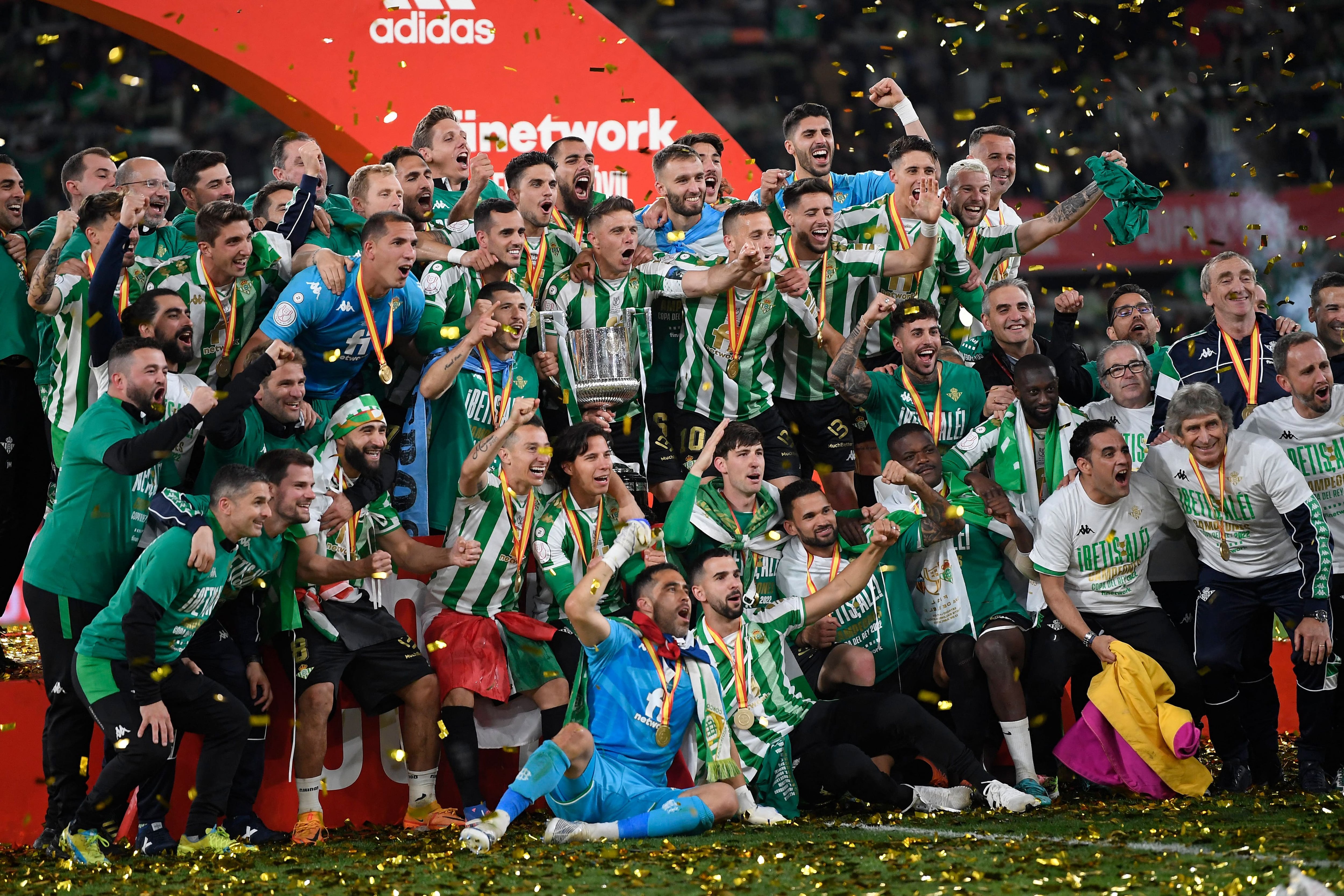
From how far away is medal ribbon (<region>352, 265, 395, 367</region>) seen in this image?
5.87 metres

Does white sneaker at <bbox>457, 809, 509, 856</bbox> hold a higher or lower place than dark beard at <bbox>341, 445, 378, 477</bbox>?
lower

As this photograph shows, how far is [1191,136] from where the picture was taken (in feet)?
44.7

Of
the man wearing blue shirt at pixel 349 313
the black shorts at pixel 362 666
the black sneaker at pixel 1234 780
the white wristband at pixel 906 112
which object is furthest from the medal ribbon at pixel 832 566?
the white wristband at pixel 906 112

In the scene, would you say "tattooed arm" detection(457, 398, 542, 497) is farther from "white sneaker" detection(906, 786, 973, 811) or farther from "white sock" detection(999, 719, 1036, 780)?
"white sock" detection(999, 719, 1036, 780)

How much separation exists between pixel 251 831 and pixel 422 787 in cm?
65

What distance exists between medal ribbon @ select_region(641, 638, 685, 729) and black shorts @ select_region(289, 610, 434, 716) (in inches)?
34.5

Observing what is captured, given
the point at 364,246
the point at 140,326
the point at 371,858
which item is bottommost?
the point at 371,858

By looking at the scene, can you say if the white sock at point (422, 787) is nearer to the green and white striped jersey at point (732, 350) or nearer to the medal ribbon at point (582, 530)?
the medal ribbon at point (582, 530)

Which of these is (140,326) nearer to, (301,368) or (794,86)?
(301,368)

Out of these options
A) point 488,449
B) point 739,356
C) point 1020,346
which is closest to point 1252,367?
point 1020,346

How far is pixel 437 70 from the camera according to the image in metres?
9.06

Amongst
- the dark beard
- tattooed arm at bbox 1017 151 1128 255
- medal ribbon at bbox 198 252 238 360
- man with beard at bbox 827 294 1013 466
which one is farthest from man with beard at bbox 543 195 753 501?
tattooed arm at bbox 1017 151 1128 255

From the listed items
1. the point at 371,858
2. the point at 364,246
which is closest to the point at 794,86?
the point at 364,246

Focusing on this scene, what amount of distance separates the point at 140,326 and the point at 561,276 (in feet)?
6.19
